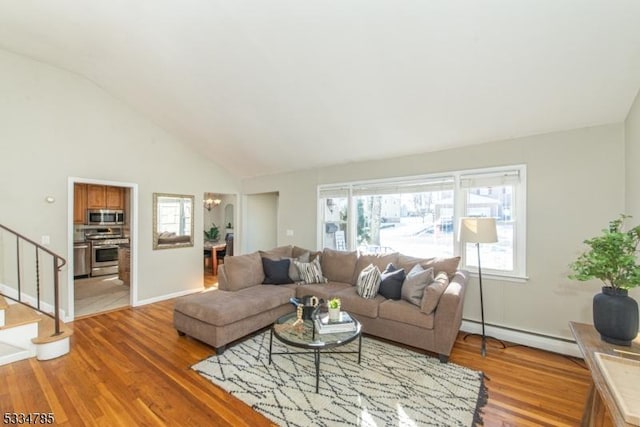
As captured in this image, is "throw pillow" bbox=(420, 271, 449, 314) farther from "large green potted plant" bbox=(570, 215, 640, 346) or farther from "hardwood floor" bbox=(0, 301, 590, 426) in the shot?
"large green potted plant" bbox=(570, 215, 640, 346)

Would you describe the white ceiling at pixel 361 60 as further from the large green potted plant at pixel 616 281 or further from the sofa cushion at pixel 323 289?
the sofa cushion at pixel 323 289

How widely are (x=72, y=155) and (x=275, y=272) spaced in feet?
10.9

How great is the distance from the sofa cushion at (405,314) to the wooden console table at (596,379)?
1.15 metres

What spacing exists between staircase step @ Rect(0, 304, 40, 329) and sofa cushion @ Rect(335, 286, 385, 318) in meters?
3.27

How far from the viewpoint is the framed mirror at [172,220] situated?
479 cm

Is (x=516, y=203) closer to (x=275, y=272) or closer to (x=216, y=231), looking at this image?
(x=275, y=272)

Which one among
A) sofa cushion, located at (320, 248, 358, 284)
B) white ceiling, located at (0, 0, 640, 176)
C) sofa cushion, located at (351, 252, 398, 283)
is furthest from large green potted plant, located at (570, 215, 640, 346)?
sofa cushion, located at (320, 248, 358, 284)

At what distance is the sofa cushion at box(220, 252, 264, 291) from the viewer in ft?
12.1

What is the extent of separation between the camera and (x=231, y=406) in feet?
6.95

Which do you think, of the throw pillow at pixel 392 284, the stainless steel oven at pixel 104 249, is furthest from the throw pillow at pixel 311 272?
the stainless steel oven at pixel 104 249

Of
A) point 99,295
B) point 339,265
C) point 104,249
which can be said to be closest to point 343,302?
point 339,265

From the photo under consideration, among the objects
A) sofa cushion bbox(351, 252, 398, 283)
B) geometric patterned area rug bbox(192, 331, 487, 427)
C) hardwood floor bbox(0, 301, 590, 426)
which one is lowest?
hardwood floor bbox(0, 301, 590, 426)

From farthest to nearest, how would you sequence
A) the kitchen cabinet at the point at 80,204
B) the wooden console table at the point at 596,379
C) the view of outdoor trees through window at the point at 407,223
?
1. the kitchen cabinet at the point at 80,204
2. the view of outdoor trees through window at the point at 407,223
3. the wooden console table at the point at 596,379

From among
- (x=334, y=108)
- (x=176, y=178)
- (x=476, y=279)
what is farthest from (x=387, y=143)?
(x=176, y=178)
